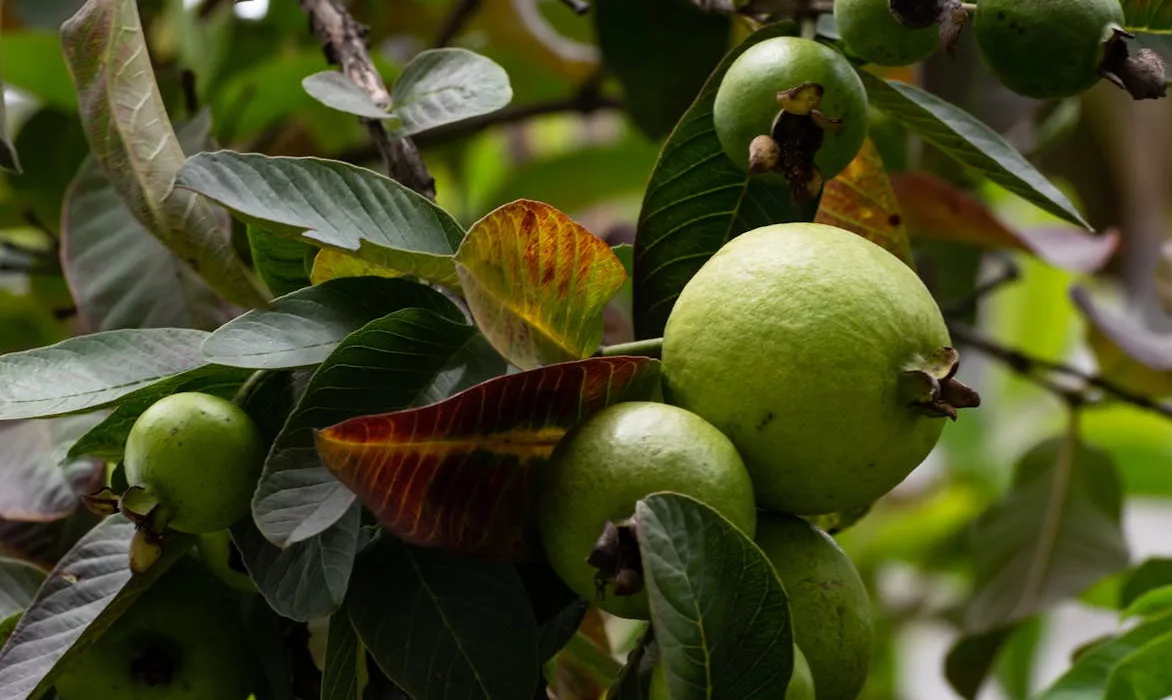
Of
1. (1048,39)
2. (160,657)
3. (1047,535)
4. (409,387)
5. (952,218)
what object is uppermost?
(1048,39)

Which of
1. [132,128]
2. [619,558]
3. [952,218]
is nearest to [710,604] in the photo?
[619,558]

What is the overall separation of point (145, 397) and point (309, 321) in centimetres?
8

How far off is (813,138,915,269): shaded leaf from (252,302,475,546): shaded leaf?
223mm

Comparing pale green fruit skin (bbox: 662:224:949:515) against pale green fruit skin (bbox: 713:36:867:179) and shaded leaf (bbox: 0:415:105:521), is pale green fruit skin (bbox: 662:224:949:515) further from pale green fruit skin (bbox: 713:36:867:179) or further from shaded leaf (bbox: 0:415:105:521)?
shaded leaf (bbox: 0:415:105:521)

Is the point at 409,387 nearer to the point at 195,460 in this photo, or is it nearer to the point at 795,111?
the point at 195,460

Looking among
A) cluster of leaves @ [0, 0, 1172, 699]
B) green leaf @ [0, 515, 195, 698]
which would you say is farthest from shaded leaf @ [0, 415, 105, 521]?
green leaf @ [0, 515, 195, 698]

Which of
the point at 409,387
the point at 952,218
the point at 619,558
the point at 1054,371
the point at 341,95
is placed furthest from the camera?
the point at 1054,371

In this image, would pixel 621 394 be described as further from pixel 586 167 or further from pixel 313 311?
pixel 586 167

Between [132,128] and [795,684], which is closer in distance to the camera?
[795,684]

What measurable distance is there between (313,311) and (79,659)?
194 millimetres

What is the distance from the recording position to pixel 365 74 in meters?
A: 0.71

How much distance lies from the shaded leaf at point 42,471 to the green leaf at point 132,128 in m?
0.15

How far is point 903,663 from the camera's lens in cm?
193

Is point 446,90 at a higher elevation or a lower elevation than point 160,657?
higher
